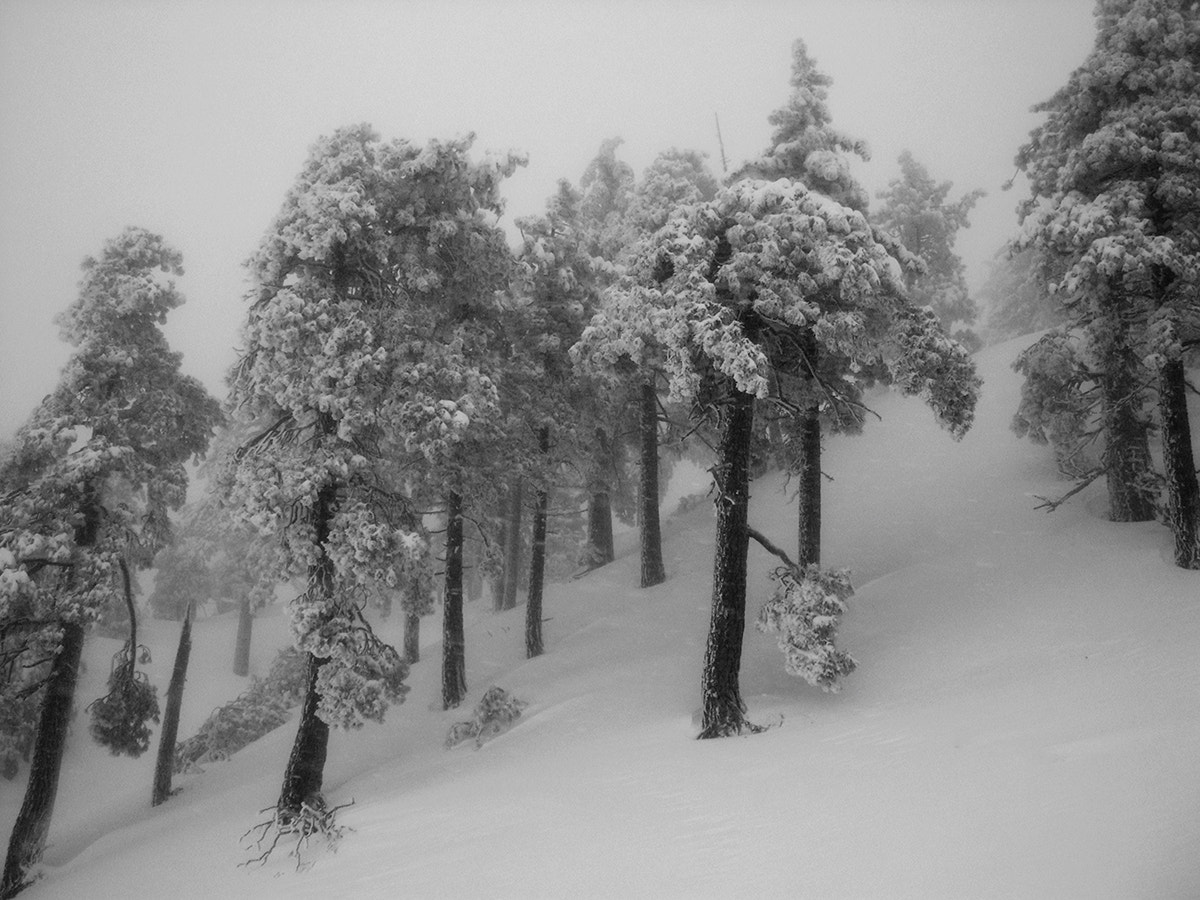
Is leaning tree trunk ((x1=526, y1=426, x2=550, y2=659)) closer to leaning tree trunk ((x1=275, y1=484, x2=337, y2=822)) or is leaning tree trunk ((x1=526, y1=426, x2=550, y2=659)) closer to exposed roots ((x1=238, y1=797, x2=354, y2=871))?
leaning tree trunk ((x1=275, y1=484, x2=337, y2=822))

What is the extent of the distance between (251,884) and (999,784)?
9.36 metres

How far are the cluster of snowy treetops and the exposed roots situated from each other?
12cm


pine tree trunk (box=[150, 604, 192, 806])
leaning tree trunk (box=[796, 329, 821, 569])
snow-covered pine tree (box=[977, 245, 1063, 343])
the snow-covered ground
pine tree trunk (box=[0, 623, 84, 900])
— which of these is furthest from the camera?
snow-covered pine tree (box=[977, 245, 1063, 343])

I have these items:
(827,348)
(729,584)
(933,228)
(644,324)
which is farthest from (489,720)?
(933,228)

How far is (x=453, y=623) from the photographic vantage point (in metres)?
15.6

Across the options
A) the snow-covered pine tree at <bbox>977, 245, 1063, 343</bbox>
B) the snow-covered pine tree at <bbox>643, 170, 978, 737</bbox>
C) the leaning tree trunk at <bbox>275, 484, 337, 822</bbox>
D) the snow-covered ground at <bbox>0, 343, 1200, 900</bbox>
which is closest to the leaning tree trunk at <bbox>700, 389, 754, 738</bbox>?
the snow-covered pine tree at <bbox>643, 170, 978, 737</bbox>

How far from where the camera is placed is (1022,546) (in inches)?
594

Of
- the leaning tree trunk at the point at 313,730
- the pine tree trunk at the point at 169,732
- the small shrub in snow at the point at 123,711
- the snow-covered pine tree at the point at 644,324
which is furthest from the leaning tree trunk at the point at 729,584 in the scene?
the pine tree trunk at the point at 169,732

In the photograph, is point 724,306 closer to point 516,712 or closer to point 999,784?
point 999,784

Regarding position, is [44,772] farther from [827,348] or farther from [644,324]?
[827,348]

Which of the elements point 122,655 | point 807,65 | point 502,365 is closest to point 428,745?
point 122,655

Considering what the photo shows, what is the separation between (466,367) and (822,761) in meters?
8.90

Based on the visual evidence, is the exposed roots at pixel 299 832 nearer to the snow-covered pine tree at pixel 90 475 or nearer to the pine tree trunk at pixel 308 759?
the pine tree trunk at pixel 308 759

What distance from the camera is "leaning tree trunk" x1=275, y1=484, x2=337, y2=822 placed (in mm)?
10648
